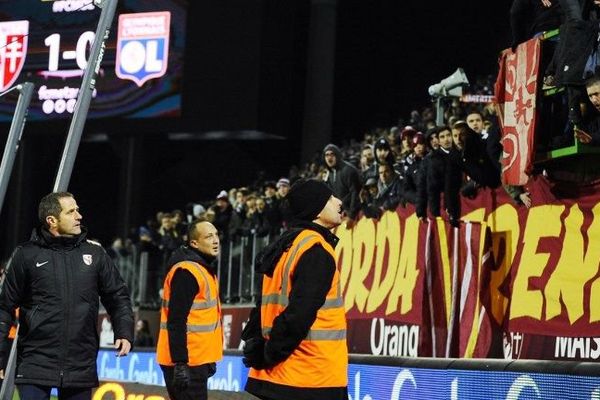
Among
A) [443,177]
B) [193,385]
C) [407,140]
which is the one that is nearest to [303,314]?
[193,385]

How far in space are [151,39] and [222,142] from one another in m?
6.82

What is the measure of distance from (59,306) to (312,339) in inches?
73.4

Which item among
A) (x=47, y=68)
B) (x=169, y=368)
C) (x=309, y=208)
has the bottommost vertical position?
(x=169, y=368)

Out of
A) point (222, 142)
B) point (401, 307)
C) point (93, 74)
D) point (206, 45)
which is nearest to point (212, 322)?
point (93, 74)

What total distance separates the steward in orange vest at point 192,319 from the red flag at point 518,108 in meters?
3.67

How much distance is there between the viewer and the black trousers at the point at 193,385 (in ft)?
27.2

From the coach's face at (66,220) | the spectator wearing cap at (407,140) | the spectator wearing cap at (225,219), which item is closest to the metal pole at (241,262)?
the spectator wearing cap at (225,219)

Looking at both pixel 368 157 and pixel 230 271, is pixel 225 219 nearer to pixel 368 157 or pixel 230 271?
pixel 230 271

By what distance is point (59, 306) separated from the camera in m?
7.01

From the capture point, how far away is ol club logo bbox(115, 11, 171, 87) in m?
27.3

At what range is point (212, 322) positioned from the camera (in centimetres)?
850

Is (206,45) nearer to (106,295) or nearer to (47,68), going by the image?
(47,68)

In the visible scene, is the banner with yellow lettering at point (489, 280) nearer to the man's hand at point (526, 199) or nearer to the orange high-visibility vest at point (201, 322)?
the man's hand at point (526, 199)

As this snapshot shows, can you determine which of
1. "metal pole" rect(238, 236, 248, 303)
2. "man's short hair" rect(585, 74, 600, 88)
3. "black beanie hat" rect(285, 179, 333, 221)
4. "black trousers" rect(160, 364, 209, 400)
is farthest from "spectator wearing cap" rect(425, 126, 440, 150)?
"black beanie hat" rect(285, 179, 333, 221)
